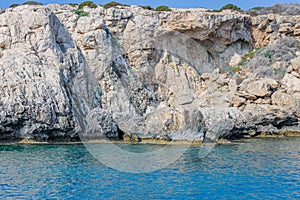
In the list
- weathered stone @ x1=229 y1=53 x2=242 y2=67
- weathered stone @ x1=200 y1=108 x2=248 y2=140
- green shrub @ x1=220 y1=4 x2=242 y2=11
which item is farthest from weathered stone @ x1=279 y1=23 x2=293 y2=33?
weathered stone @ x1=200 y1=108 x2=248 y2=140

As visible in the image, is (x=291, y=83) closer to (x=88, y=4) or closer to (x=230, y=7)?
(x=230, y=7)

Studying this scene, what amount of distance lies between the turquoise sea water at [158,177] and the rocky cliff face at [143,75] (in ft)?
15.6

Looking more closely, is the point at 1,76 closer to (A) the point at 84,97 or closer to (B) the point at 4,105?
(B) the point at 4,105

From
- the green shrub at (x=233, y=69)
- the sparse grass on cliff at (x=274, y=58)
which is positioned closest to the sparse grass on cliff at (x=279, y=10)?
the sparse grass on cliff at (x=274, y=58)

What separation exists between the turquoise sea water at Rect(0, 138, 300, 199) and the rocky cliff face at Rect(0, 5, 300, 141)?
4.76 meters

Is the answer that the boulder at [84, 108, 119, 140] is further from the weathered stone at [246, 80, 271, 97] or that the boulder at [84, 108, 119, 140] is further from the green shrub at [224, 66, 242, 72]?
the green shrub at [224, 66, 242, 72]

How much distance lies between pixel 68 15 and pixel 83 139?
1388cm

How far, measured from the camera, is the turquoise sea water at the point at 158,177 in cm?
1238

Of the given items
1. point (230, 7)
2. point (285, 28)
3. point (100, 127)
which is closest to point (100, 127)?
point (100, 127)

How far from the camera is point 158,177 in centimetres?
1481

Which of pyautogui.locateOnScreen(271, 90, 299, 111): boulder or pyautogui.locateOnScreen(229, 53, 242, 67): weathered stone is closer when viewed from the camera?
pyautogui.locateOnScreen(271, 90, 299, 111): boulder

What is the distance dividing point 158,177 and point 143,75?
75.5 feet

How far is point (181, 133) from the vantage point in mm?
24609

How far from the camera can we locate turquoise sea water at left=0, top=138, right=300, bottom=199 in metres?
12.4
